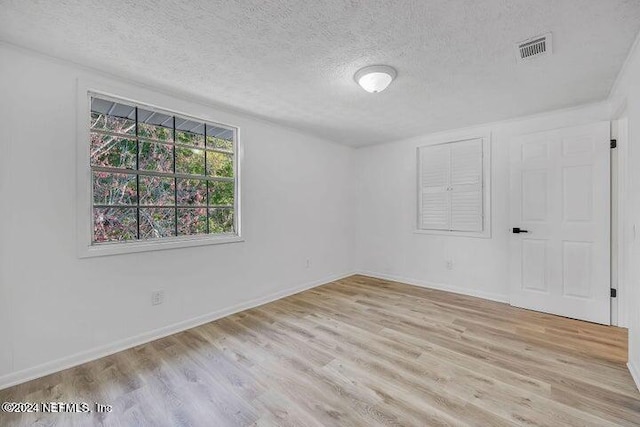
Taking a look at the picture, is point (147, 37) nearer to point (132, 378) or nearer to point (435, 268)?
point (132, 378)

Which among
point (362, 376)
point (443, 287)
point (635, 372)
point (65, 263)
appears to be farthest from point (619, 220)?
point (65, 263)

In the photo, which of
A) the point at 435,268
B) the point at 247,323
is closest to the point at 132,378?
the point at 247,323

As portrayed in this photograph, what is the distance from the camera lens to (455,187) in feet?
13.0

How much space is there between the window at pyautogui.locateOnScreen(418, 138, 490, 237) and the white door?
1.24ft

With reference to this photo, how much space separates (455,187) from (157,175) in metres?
3.75

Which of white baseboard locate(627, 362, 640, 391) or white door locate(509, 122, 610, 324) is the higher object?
white door locate(509, 122, 610, 324)

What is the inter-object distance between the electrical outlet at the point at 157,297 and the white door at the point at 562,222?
3.95m

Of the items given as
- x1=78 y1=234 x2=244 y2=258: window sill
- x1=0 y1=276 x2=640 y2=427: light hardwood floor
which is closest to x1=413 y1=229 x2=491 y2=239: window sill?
x1=0 y1=276 x2=640 y2=427: light hardwood floor

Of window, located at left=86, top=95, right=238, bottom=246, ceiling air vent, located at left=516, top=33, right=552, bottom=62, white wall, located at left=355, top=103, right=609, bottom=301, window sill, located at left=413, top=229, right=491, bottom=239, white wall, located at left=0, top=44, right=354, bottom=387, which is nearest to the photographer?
ceiling air vent, located at left=516, top=33, right=552, bottom=62

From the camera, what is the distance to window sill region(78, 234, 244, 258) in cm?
227

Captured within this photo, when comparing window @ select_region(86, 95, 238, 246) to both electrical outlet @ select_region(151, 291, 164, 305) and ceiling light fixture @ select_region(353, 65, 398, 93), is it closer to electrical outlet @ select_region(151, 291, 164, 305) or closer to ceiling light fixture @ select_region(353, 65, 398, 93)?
electrical outlet @ select_region(151, 291, 164, 305)

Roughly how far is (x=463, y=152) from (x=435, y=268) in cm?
172

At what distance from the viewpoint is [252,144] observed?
136 inches

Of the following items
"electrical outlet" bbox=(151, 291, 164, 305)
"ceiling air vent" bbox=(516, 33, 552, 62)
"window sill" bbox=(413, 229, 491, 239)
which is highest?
"ceiling air vent" bbox=(516, 33, 552, 62)
